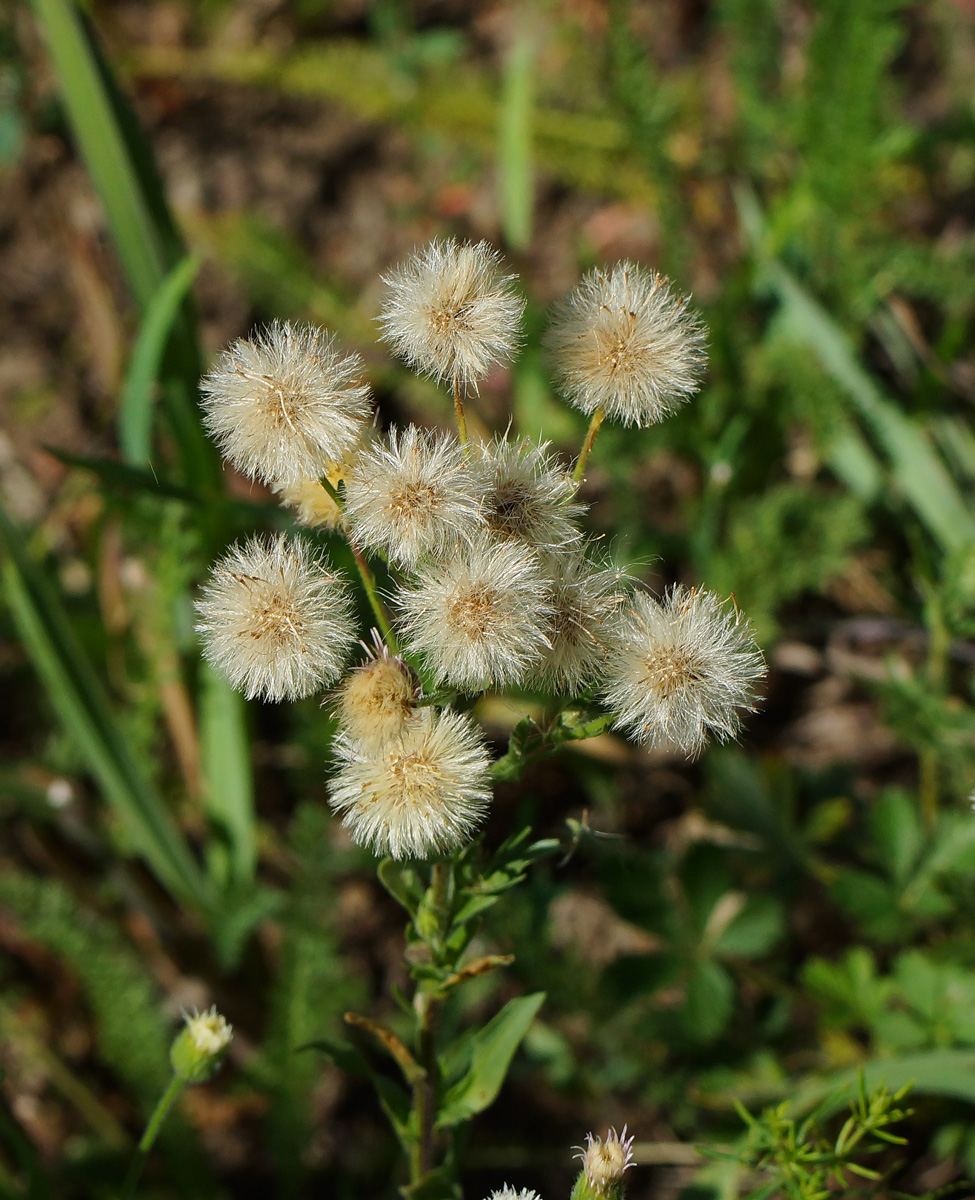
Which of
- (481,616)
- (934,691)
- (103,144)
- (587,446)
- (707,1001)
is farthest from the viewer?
(103,144)

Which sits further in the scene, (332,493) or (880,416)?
(880,416)

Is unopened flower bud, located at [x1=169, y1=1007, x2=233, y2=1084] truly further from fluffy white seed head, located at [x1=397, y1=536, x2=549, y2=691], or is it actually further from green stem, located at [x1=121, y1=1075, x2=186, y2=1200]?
fluffy white seed head, located at [x1=397, y1=536, x2=549, y2=691]

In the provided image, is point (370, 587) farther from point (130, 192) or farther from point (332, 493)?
point (130, 192)

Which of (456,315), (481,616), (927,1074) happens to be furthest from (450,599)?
(927,1074)

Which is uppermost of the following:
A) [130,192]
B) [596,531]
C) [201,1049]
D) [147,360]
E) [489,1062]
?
[130,192]

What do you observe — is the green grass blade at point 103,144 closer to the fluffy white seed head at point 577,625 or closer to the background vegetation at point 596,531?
the background vegetation at point 596,531

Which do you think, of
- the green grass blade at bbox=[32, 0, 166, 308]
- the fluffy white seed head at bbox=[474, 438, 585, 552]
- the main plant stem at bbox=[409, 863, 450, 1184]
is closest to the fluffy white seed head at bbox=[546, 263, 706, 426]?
the fluffy white seed head at bbox=[474, 438, 585, 552]

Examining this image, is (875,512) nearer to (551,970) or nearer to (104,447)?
(551,970)

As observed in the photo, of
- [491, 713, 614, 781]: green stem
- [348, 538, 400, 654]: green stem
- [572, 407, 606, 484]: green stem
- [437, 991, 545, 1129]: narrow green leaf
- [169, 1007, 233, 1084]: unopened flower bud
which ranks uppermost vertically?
[572, 407, 606, 484]: green stem
